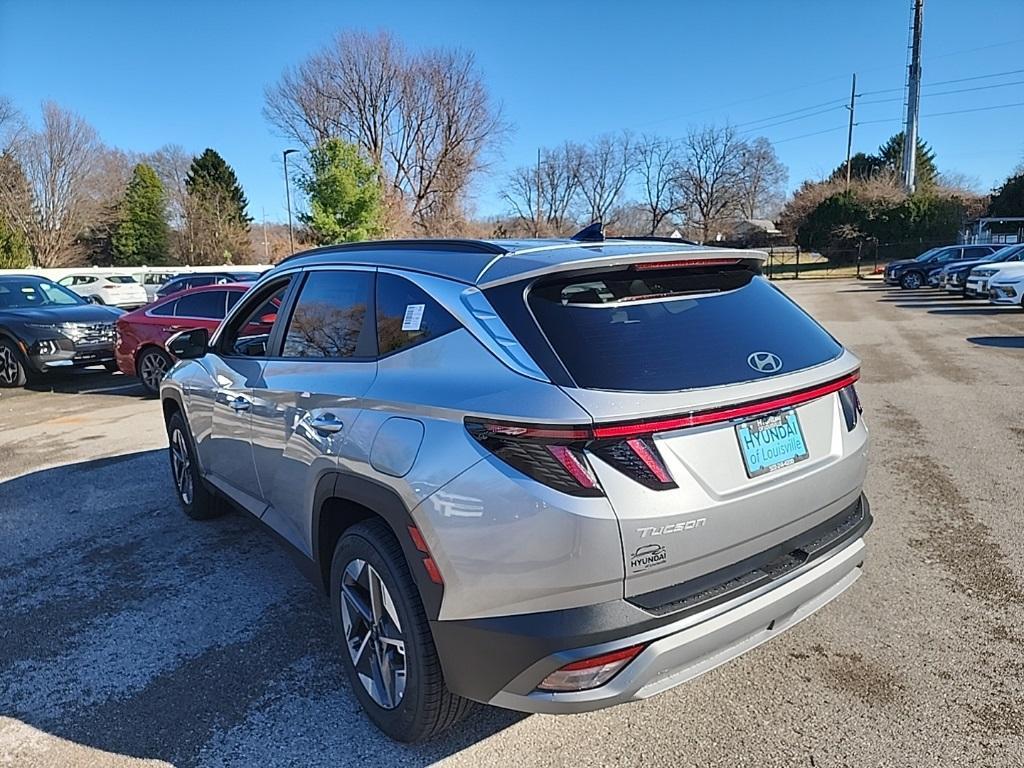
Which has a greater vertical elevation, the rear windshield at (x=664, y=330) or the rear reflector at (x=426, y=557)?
the rear windshield at (x=664, y=330)

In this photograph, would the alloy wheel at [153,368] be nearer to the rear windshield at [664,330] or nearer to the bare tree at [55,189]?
the rear windshield at [664,330]

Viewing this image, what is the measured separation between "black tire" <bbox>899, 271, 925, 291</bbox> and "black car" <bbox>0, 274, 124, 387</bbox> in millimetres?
27431

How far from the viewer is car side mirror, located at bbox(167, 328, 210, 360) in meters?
4.53

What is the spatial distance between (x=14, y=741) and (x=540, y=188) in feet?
227

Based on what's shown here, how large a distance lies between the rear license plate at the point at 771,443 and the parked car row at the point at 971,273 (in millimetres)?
18667

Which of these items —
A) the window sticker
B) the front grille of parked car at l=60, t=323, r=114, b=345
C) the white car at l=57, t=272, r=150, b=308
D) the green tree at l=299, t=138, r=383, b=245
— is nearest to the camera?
the window sticker

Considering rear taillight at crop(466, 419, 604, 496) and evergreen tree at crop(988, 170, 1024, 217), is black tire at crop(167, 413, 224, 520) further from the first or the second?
evergreen tree at crop(988, 170, 1024, 217)

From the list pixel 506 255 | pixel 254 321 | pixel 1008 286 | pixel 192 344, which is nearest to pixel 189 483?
pixel 192 344

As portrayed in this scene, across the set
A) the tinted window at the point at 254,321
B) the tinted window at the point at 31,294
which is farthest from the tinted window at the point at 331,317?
the tinted window at the point at 31,294

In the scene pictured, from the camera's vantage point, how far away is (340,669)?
3.09 metres

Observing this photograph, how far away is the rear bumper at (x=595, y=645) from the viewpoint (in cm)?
206

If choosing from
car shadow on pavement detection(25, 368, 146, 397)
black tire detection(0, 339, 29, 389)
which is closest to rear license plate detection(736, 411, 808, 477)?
car shadow on pavement detection(25, 368, 146, 397)

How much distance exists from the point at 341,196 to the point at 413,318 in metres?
36.3

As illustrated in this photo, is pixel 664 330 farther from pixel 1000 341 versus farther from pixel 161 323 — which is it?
pixel 1000 341
